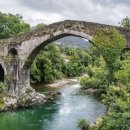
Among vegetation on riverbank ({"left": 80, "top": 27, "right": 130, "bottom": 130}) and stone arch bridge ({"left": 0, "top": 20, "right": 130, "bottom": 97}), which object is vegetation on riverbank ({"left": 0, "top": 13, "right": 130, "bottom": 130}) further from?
stone arch bridge ({"left": 0, "top": 20, "right": 130, "bottom": 97})

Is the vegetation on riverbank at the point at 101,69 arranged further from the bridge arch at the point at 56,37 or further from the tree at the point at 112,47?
the bridge arch at the point at 56,37

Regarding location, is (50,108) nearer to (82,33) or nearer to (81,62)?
(82,33)

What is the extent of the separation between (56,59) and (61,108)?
20750 mm

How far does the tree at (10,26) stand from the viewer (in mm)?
46938

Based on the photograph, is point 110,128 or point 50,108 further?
point 50,108

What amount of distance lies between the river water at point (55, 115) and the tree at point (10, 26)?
49.2 ft

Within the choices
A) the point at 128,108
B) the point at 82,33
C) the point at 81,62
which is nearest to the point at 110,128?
the point at 128,108

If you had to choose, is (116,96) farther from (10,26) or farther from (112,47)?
(10,26)

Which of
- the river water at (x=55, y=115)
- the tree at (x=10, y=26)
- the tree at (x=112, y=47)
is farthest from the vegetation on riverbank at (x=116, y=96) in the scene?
the tree at (x=10, y=26)

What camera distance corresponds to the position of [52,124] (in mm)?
25984

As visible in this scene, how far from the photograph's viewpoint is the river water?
25797 millimetres

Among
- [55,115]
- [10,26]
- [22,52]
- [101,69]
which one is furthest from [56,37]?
[10,26]

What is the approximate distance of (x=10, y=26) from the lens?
47.9 meters

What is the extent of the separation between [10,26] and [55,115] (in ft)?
71.6
